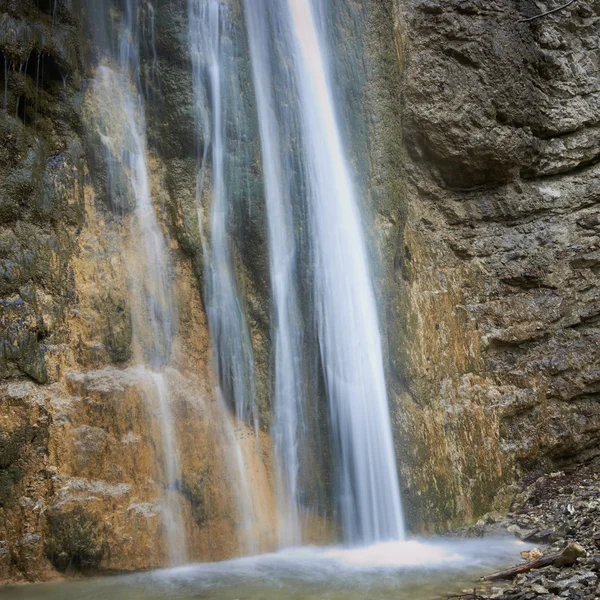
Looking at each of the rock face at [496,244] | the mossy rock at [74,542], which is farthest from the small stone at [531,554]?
the mossy rock at [74,542]

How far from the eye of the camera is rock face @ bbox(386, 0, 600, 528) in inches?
302

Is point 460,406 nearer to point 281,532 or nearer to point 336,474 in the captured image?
point 336,474

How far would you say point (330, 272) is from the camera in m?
7.42

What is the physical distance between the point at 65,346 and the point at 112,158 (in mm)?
1970

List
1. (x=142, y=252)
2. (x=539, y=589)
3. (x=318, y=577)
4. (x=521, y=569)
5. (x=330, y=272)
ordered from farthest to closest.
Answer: (x=330, y=272)
(x=142, y=252)
(x=318, y=577)
(x=521, y=569)
(x=539, y=589)

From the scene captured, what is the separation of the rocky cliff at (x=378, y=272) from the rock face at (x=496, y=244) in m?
0.03

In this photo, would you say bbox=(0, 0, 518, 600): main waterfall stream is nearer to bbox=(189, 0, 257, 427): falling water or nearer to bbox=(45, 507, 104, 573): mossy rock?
bbox=(189, 0, 257, 427): falling water

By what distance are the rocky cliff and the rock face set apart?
0.03 metres

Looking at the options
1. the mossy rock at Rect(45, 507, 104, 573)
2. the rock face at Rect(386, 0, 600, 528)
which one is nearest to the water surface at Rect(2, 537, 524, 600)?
the mossy rock at Rect(45, 507, 104, 573)

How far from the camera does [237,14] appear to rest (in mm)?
7805

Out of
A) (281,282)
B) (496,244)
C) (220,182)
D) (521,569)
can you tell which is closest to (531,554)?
(521,569)

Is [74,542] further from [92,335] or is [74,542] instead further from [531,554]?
[531,554]

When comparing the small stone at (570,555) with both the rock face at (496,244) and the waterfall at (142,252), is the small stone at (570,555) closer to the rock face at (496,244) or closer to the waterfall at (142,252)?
the rock face at (496,244)

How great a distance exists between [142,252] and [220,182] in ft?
3.63
